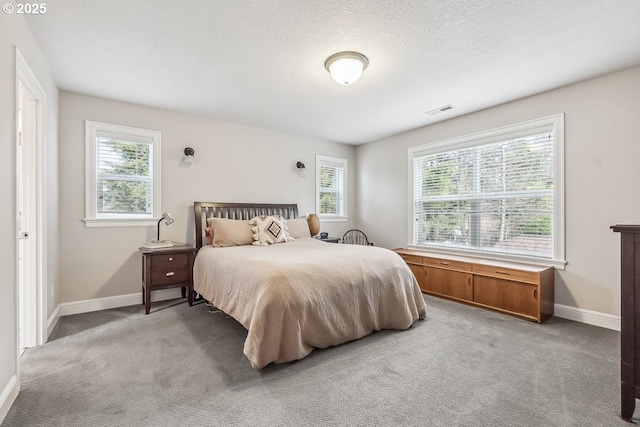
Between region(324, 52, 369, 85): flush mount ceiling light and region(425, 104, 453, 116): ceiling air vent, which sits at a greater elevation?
region(425, 104, 453, 116): ceiling air vent

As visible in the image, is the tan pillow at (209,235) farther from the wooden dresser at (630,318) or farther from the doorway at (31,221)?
the wooden dresser at (630,318)

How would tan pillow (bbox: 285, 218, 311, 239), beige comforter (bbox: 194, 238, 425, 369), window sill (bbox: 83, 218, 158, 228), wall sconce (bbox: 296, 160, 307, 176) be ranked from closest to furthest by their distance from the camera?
beige comforter (bbox: 194, 238, 425, 369) → window sill (bbox: 83, 218, 158, 228) → tan pillow (bbox: 285, 218, 311, 239) → wall sconce (bbox: 296, 160, 307, 176)

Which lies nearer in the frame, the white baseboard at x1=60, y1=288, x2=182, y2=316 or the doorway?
the doorway

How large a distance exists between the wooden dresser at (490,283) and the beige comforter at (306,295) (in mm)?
946

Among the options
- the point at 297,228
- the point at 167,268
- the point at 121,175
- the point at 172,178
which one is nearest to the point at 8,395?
the point at 167,268

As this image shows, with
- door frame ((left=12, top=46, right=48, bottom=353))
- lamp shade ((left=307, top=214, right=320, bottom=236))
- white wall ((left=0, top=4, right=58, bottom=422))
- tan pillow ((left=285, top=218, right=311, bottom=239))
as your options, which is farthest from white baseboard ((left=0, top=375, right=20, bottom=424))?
lamp shade ((left=307, top=214, right=320, bottom=236))

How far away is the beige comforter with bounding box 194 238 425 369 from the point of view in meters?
2.21

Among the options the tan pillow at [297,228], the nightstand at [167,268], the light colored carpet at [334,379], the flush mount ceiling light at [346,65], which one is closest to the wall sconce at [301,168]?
the tan pillow at [297,228]

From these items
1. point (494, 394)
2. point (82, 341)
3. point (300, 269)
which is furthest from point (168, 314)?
point (494, 394)

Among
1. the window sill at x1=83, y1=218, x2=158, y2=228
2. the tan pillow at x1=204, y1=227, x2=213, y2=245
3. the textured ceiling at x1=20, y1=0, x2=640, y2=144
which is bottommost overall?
the tan pillow at x1=204, y1=227, x2=213, y2=245

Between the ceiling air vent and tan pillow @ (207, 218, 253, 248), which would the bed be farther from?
the ceiling air vent

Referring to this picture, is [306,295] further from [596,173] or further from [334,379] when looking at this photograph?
[596,173]

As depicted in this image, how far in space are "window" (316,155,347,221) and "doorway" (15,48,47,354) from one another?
385cm

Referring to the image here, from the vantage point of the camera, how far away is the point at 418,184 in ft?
16.4
